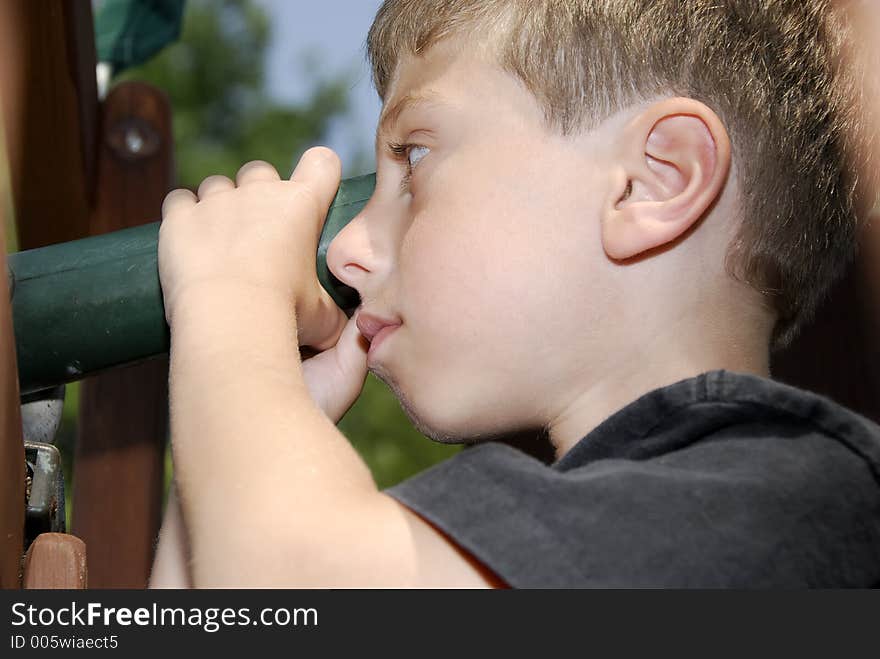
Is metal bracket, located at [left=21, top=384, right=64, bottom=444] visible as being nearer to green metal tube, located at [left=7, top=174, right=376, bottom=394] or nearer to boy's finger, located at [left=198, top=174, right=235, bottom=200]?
green metal tube, located at [left=7, top=174, right=376, bottom=394]

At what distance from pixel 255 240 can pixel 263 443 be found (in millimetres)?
223

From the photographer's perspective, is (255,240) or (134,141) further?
(134,141)

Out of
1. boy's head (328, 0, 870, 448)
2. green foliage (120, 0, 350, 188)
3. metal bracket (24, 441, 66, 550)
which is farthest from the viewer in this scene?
green foliage (120, 0, 350, 188)

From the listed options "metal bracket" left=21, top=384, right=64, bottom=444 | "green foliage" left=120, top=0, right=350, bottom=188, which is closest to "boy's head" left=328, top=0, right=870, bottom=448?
"metal bracket" left=21, top=384, right=64, bottom=444

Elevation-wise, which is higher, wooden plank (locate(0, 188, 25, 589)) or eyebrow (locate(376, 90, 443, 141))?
eyebrow (locate(376, 90, 443, 141))

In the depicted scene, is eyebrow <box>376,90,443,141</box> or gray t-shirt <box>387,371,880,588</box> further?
eyebrow <box>376,90,443,141</box>

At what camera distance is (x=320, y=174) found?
97 centimetres

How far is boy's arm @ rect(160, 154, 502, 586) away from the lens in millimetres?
678

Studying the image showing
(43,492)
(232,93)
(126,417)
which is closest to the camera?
(43,492)

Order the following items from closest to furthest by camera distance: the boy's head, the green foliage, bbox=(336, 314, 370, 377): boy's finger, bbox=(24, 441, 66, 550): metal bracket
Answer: bbox=(24, 441, 66, 550): metal bracket < the boy's head < bbox=(336, 314, 370, 377): boy's finger < the green foliage

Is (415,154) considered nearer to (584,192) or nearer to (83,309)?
(584,192)

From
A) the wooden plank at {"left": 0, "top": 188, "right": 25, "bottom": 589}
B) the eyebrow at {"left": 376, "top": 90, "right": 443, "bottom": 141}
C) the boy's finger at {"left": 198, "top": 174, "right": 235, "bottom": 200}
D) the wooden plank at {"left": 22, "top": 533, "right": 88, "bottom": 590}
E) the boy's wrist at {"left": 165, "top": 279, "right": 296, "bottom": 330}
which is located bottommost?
the wooden plank at {"left": 22, "top": 533, "right": 88, "bottom": 590}

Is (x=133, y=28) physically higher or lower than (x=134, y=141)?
higher

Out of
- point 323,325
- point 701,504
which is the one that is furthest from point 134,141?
point 701,504
